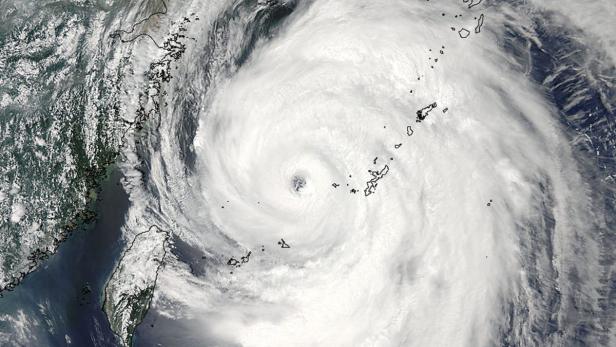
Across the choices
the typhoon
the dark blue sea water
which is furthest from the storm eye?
the dark blue sea water

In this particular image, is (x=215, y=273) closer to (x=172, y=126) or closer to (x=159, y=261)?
(x=159, y=261)

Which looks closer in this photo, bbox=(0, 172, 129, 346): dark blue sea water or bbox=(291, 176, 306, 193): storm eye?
bbox=(291, 176, 306, 193): storm eye

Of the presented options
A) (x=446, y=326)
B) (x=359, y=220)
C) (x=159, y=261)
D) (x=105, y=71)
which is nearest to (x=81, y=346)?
(x=159, y=261)

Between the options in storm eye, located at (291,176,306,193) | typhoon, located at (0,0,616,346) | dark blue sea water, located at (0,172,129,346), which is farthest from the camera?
dark blue sea water, located at (0,172,129,346)

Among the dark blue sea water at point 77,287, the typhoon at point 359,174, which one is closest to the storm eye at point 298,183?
the typhoon at point 359,174

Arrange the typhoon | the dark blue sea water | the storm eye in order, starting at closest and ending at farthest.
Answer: the typhoon < the storm eye < the dark blue sea water

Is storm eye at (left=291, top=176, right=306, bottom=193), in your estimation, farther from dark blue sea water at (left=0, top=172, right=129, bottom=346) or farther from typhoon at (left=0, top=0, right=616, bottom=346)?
dark blue sea water at (left=0, top=172, right=129, bottom=346)

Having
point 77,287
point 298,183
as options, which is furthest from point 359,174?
point 77,287
